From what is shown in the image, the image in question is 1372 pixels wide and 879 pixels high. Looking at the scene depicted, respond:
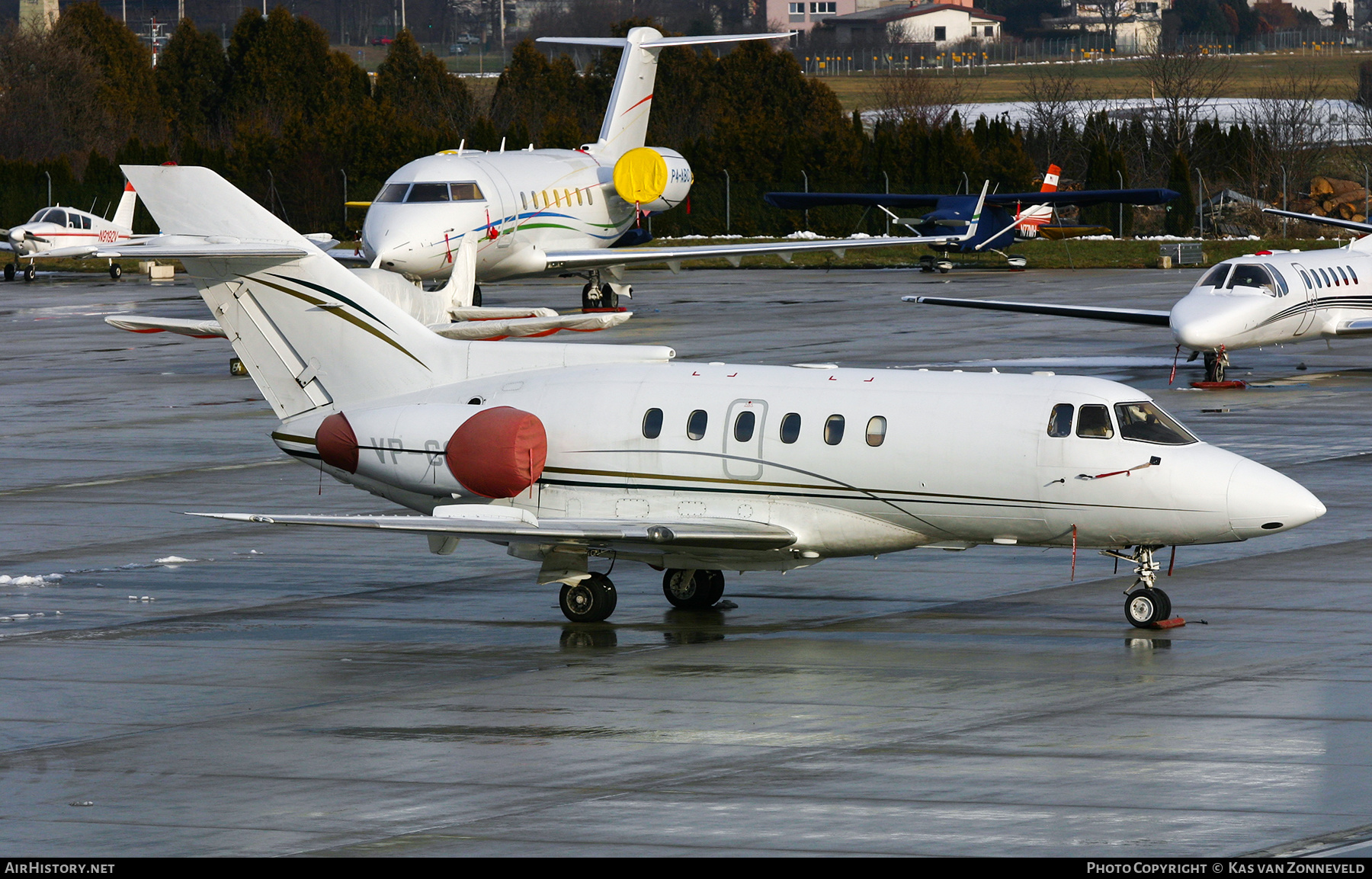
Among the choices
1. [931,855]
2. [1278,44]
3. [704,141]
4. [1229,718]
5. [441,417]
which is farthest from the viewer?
[1278,44]

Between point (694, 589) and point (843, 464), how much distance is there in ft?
7.53

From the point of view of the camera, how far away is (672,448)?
18.3m

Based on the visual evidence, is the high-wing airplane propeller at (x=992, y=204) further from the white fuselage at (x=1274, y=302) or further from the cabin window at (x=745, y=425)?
the cabin window at (x=745, y=425)

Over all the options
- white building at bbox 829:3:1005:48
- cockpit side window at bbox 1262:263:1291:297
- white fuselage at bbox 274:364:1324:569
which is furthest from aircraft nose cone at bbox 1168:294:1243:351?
white building at bbox 829:3:1005:48

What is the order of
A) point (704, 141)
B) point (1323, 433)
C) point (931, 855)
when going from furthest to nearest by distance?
point (704, 141) < point (1323, 433) < point (931, 855)

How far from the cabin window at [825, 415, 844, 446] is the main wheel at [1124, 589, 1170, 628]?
3.03 m

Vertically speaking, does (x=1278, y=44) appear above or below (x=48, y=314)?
above

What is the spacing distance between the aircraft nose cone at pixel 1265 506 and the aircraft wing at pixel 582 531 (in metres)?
4.04

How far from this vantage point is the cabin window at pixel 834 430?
17703 mm

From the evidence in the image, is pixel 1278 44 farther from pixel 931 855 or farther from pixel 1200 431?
pixel 931 855

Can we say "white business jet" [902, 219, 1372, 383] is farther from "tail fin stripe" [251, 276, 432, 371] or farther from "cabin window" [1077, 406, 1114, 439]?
"cabin window" [1077, 406, 1114, 439]

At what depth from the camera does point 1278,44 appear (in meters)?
195

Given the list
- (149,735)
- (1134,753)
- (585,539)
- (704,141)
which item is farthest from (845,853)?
(704,141)

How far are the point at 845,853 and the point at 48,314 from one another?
49.6 m
